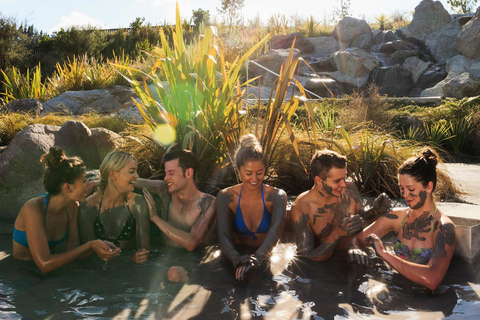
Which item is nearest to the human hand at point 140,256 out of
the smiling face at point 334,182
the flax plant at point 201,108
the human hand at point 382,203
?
the flax plant at point 201,108

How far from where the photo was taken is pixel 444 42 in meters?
22.3

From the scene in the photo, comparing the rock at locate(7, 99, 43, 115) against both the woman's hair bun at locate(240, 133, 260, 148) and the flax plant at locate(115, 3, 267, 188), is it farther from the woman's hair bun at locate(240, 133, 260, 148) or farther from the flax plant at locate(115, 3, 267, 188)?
the woman's hair bun at locate(240, 133, 260, 148)

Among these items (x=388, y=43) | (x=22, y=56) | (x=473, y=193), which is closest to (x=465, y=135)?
(x=473, y=193)

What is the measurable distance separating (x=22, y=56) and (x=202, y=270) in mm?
18202

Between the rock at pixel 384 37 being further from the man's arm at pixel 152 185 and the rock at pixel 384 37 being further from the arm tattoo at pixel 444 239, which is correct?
the arm tattoo at pixel 444 239

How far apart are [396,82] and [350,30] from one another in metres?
5.88

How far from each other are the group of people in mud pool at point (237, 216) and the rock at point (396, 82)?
1574cm

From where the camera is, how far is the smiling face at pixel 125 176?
3777 millimetres

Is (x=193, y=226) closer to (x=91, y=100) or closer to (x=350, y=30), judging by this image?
(x=91, y=100)

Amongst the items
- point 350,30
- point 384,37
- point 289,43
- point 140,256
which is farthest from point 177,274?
point 384,37

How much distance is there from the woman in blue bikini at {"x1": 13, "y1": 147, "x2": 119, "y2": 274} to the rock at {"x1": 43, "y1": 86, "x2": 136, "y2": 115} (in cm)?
761

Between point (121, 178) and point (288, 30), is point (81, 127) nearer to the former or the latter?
point (121, 178)

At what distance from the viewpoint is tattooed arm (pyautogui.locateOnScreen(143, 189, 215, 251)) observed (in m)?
3.84

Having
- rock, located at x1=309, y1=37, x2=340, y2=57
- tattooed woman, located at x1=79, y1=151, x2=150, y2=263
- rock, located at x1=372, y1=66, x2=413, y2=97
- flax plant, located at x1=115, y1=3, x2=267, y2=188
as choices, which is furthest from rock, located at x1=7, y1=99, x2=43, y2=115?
rock, located at x1=309, y1=37, x2=340, y2=57
